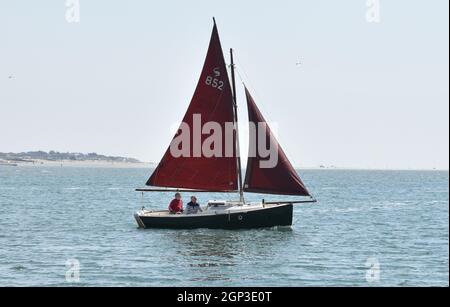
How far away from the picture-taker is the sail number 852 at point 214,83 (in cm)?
5066

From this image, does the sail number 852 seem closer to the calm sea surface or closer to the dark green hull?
the dark green hull

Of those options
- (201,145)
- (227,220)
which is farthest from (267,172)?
(201,145)


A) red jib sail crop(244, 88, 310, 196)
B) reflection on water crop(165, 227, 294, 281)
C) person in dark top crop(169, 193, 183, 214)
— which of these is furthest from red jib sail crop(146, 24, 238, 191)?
reflection on water crop(165, 227, 294, 281)

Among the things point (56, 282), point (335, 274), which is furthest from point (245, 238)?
point (56, 282)

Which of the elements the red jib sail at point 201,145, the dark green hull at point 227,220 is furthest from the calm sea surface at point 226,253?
the red jib sail at point 201,145

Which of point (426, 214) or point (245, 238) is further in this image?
point (426, 214)

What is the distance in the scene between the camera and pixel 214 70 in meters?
50.8

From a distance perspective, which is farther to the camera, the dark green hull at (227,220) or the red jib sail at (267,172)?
the red jib sail at (267,172)

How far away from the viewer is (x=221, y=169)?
51500 millimetres

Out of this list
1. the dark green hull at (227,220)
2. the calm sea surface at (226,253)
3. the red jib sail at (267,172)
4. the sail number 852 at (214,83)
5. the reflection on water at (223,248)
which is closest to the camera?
the calm sea surface at (226,253)

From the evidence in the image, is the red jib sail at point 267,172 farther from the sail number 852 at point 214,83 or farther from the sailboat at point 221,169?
the sail number 852 at point 214,83

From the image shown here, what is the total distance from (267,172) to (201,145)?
4460mm

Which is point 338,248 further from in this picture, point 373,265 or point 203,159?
point 203,159
